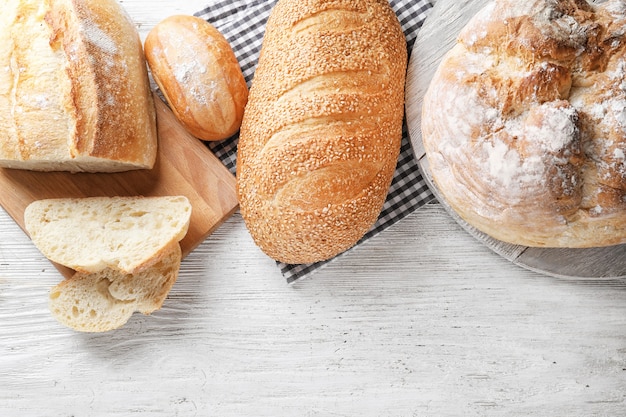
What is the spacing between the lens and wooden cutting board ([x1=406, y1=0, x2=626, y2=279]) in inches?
68.6

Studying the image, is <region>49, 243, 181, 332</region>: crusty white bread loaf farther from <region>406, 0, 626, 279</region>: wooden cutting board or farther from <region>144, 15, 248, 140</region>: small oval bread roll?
<region>406, 0, 626, 279</region>: wooden cutting board

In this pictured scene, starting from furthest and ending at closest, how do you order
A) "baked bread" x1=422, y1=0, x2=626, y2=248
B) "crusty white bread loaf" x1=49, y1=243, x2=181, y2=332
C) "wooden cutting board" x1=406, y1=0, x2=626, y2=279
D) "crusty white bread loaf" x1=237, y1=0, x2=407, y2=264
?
"crusty white bread loaf" x1=49, y1=243, x2=181, y2=332
"wooden cutting board" x1=406, y1=0, x2=626, y2=279
"crusty white bread loaf" x1=237, y1=0, x2=407, y2=264
"baked bread" x1=422, y1=0, x2=626, y2=248

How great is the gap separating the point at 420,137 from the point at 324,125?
0.31 meters

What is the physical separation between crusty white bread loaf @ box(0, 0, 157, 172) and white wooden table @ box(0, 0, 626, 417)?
1.10 feet

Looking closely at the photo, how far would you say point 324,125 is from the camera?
1.65m

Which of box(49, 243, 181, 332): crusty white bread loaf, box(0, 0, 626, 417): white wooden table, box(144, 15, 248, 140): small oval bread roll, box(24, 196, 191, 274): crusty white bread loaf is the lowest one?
box(0, 0, 626, 417): white wooden table

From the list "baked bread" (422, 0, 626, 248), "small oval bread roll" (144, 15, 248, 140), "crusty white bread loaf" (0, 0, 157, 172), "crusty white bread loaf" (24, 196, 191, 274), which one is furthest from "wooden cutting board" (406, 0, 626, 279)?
"crusty white bread loaf" (0, 0, 157, 172)

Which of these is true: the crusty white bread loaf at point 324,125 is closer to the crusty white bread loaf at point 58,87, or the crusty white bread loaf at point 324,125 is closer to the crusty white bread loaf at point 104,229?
the crusty white bread loaf at point 104,229

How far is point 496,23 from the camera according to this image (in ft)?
4.75

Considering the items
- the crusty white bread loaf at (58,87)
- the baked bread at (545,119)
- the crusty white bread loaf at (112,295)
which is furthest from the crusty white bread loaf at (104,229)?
the baked bread at (545,119)

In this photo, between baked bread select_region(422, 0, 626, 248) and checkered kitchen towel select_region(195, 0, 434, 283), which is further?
checkered kitchen towel select_region(195, 0, 434, 283)

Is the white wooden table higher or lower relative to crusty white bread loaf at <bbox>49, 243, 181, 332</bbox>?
lower

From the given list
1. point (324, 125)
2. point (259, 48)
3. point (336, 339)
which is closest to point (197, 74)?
point (259, 48)

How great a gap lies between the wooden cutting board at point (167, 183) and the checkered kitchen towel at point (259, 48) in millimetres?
70
